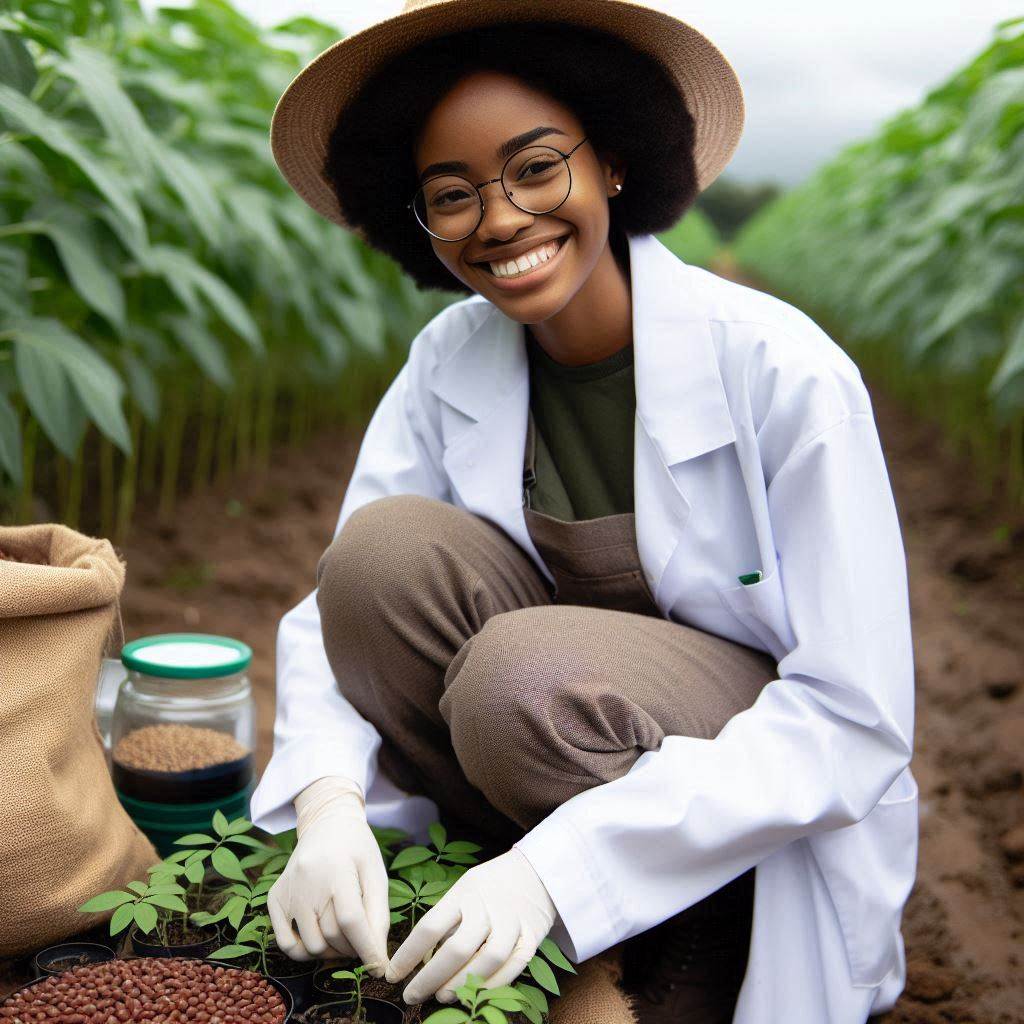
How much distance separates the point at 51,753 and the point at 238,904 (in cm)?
23

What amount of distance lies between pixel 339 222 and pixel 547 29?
400mm

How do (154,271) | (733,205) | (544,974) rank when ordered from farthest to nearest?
(733,205) < (154,271) < (544,974)

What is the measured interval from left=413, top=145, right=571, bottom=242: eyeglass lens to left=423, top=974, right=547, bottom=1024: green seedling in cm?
71

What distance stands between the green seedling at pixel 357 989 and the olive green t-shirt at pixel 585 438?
1.82 ft

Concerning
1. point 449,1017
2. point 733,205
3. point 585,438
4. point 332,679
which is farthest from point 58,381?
point 733,205

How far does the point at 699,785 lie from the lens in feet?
3.36

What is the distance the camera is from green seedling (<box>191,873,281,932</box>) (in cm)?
106

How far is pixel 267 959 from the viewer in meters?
1.08

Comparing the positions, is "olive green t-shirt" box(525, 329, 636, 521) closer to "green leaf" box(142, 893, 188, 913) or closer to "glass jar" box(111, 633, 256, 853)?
"glass jar" box(111, 633, 256, 853)

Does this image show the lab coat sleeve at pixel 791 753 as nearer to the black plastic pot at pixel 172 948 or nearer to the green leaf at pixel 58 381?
the black plastic pot at pixel 172 948

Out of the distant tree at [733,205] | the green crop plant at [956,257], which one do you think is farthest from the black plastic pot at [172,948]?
the distant tree at [733,205]

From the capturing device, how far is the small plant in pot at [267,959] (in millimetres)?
1026

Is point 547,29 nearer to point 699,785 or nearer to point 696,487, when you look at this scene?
point 696,487

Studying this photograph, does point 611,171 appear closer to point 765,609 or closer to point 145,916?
point 765,609
